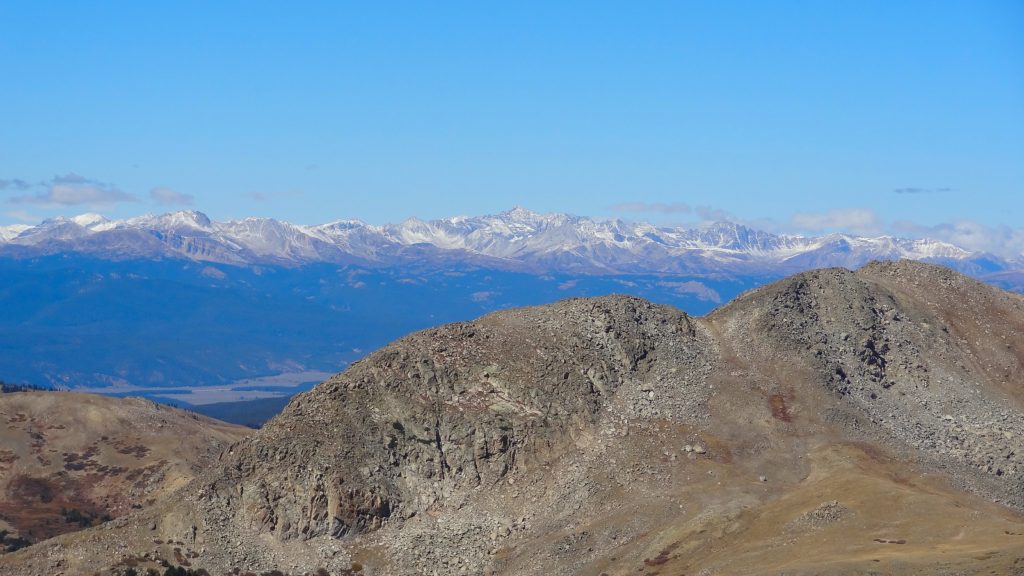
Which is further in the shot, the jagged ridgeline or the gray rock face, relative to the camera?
the gray rock face

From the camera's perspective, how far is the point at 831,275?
140m

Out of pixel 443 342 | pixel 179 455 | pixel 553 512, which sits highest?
pixel 443 342

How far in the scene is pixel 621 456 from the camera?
365ft

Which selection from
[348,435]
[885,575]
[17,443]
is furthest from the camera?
[17,443]

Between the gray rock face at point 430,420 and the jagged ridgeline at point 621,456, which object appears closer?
the jagged ridgeline at point 621,456

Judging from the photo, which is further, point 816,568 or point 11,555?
point 11,555

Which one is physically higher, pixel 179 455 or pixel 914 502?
pixel 914 502

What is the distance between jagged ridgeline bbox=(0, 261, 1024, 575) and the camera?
98.4m

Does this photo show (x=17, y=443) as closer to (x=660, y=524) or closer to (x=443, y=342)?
(x=443, y=342)

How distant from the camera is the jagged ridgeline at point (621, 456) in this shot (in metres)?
98.4

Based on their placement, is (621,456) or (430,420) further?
(430,420)

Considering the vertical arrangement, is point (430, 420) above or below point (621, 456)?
above

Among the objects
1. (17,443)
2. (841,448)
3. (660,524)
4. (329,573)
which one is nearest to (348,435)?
(329,573)

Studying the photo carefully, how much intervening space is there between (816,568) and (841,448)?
32.6 m
